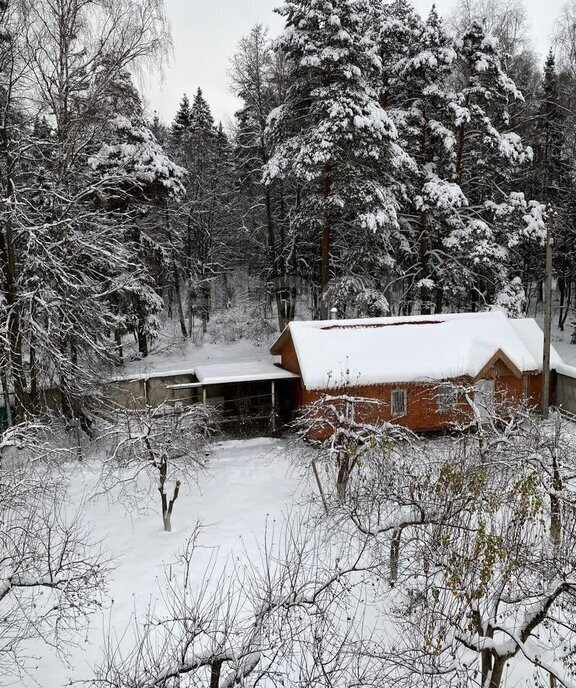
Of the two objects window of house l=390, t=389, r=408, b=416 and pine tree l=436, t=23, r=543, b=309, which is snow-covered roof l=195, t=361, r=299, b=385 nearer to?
window of house l=390, t=389, r=408, b=416

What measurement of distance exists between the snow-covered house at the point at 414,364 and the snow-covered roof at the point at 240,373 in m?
0.72

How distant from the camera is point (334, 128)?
19750 mm

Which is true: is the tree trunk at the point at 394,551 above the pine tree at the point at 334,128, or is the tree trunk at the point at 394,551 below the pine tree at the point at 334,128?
below

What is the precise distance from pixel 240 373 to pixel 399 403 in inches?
238

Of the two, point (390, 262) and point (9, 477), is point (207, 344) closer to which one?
point (390, 262)

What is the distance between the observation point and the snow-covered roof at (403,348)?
18.0 m

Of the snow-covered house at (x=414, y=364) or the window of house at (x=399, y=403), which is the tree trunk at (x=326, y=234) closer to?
the snow-covered house at (x=414, y=364)

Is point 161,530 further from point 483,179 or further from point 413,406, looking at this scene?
point 483,179

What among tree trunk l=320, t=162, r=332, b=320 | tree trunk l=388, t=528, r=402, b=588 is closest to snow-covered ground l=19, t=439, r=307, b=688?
tree trunk l=388, t=528, r=402, b=588

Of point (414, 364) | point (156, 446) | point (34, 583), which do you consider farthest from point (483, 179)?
point (34, 583)

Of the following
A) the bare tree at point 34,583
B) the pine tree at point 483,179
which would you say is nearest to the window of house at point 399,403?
the pine tree at point 483,179

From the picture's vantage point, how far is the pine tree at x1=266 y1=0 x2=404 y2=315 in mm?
20016

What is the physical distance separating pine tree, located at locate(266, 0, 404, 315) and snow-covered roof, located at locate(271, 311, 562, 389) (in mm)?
3581

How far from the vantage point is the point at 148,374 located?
20531mm
